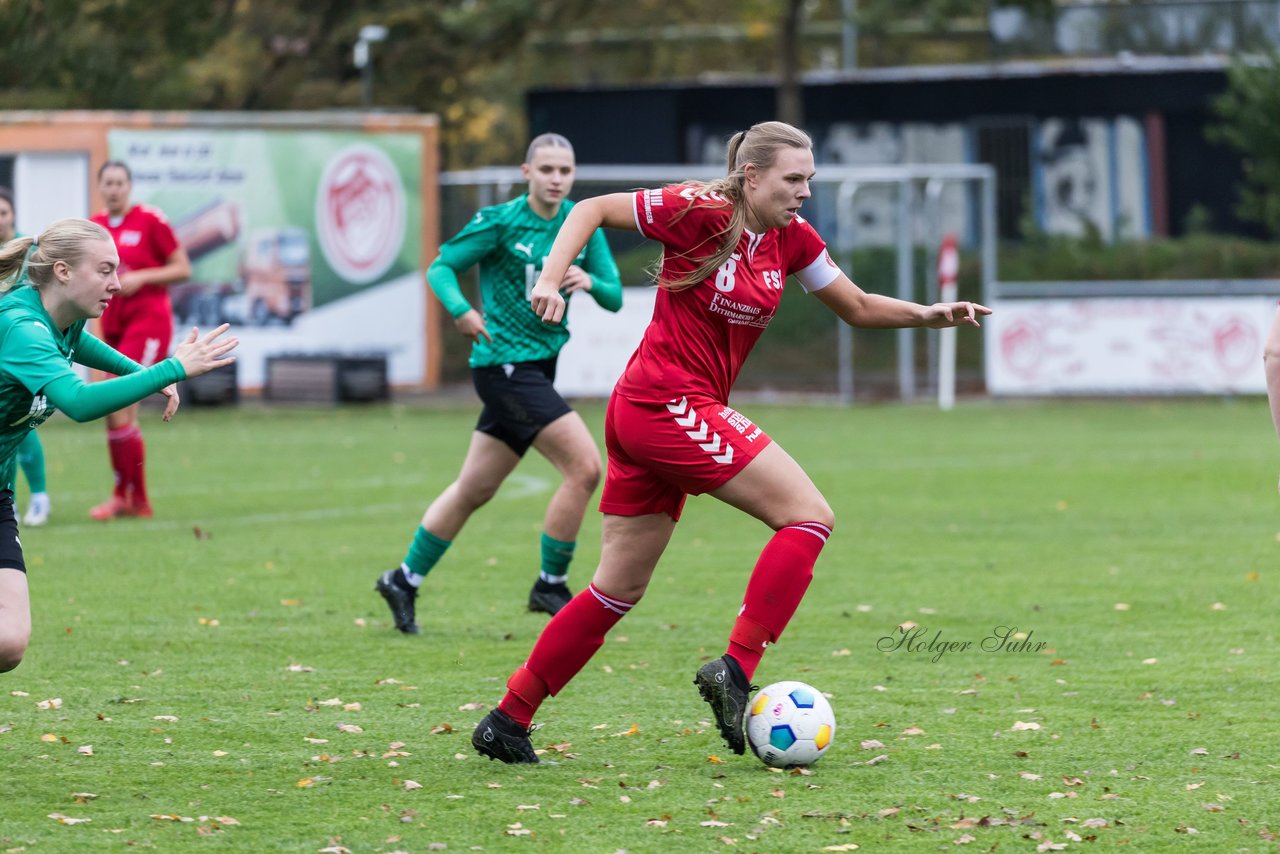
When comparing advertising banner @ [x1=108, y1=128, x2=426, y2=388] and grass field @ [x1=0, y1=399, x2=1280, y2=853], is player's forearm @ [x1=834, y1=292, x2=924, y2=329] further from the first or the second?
advertising banner @ [x1=108, y1=128, x2=426, y2=388]

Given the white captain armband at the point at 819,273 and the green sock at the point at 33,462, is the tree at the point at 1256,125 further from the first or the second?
the white captain armband at the point at 819,273

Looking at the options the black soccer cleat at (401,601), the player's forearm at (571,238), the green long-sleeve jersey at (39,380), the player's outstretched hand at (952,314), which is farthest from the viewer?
the black soccer cleat at (401,601)

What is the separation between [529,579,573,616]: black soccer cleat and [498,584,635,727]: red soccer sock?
9.63 ft

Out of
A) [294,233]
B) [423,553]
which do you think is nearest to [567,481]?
[423,553]

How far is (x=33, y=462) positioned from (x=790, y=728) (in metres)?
7.54

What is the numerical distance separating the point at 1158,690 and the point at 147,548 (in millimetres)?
6349

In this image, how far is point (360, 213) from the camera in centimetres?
2525

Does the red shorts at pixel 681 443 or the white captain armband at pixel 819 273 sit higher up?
the white captain armband at pixel 819 273

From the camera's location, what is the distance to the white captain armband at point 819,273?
19.7 feet

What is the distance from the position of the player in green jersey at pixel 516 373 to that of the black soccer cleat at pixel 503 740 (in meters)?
2.57

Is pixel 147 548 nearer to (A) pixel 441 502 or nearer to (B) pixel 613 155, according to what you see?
(A) pixel 441 502

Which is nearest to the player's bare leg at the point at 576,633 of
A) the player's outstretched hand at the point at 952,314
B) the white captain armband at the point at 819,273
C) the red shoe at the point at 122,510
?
the white captain armband at the point at 819,273

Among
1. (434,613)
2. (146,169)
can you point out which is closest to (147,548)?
(434,613)

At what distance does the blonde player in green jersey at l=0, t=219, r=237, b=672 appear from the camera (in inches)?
204
